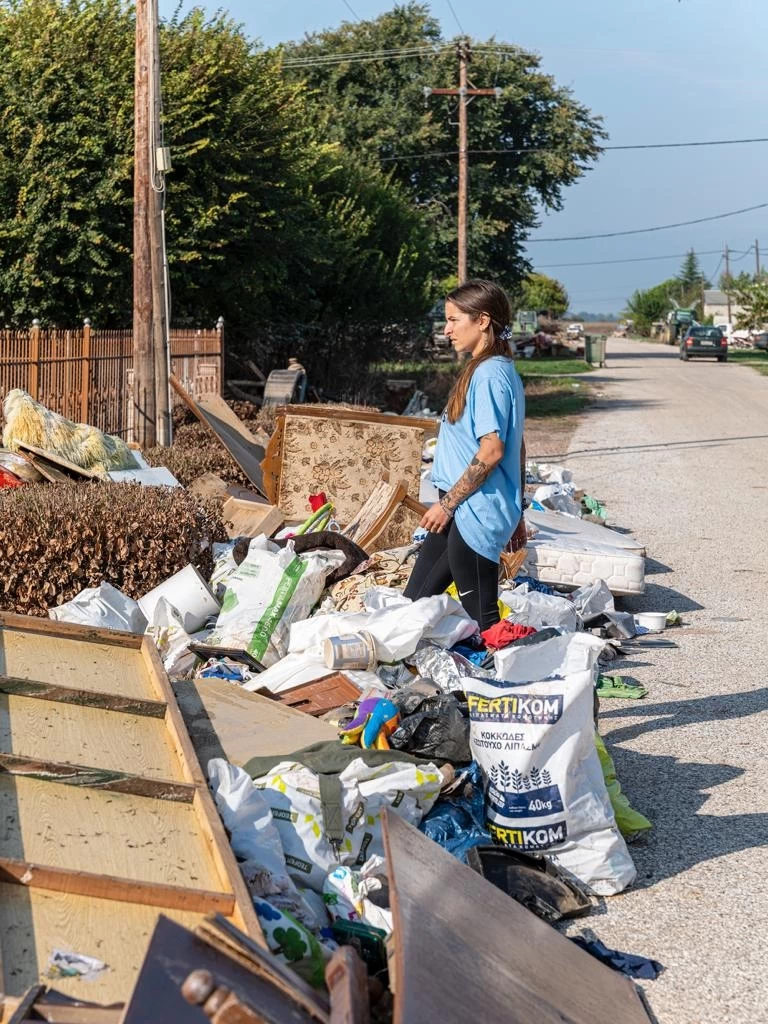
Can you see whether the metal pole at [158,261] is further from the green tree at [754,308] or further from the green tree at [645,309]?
the green tree at [645,309]

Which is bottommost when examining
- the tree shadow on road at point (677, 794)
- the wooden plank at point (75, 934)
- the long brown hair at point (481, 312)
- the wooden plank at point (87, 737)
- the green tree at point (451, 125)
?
the tree shadow on road at point (677, 794)

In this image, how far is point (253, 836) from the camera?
3.78 metres

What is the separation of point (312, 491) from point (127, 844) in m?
5.91

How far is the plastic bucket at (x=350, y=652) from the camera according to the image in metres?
5.30

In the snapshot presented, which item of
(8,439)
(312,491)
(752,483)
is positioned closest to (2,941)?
(312,491)

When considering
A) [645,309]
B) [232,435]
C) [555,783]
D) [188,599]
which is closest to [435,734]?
[555,783]

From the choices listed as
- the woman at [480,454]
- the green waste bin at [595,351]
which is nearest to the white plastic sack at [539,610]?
the woman at [480,454]

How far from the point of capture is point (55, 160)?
1888 cm

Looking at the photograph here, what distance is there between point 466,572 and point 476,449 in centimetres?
52

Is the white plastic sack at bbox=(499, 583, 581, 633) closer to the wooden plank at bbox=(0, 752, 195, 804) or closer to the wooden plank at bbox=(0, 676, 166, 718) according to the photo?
the wooden plank at bbox=(0, 676, 166, 718)

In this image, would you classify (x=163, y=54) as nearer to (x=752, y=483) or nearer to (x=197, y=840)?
(x=752, y=483)

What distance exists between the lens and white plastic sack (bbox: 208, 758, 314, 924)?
3.60 m

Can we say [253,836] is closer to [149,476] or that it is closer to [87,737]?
[87,737]

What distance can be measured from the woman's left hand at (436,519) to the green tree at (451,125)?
40.5m
